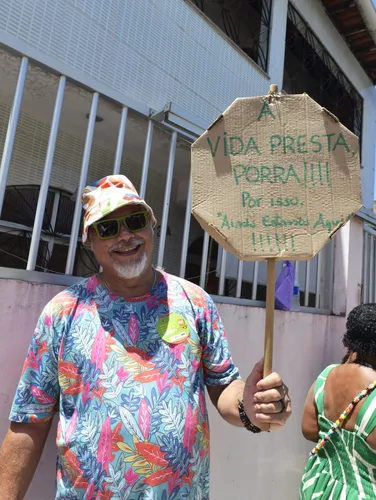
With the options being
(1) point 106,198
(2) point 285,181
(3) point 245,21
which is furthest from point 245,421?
(3) point 245,21

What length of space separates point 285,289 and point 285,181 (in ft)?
6.43

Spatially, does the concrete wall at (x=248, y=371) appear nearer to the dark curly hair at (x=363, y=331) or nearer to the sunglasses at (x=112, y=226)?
the sunglasses at (x=112, y=226)

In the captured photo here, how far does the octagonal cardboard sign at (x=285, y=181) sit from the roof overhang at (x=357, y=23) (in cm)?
682

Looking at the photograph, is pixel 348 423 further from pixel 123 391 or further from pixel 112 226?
pixel 112 226

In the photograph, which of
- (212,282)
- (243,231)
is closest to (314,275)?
(212,282)

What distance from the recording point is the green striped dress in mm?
1762

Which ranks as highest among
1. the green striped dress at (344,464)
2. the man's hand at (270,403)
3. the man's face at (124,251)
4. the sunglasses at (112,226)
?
the sunglasses at (112,226)

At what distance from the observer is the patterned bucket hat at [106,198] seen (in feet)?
4.70

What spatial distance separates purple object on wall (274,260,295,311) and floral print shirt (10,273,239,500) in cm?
165

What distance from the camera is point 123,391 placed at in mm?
1305

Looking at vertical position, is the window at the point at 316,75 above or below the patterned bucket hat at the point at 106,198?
above

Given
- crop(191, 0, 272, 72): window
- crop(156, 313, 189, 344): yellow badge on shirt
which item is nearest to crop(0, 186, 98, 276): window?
crop(156, 313, 189, 344): yellow badge on shirt

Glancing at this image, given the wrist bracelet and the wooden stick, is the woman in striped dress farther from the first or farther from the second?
the wooden stick

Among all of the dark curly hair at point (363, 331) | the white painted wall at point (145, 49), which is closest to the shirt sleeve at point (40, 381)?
the white painted wall at point (145, 49)
